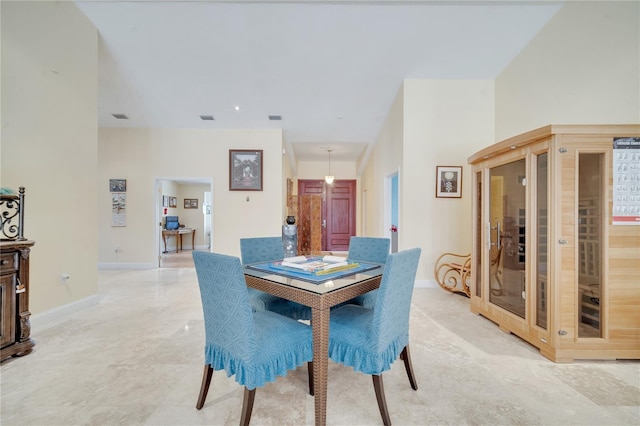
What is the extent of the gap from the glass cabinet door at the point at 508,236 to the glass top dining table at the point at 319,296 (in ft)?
5.54

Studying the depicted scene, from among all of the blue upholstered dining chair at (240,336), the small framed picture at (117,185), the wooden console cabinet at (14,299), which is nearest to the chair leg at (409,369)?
the blue upholstered dining chair at (240,336)

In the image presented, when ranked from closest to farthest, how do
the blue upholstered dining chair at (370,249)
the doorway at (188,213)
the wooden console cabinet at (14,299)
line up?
the wooden console cabinet at (14,299) → the blue upholstered dining chair at (370,249) → the doorway at (188,213)

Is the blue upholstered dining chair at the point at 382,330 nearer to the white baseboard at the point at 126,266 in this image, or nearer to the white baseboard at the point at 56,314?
the white baseboard at the point at 56,314

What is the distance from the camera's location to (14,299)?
193 centimetres

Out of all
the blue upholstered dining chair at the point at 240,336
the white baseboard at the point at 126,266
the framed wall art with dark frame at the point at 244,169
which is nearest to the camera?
the blue upholstered dining chair at the point at 240,336

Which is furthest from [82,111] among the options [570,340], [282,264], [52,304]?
[570,340]

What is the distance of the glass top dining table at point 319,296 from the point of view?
123 centimetres

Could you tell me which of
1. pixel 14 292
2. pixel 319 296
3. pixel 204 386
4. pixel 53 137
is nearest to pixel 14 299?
pixel 14 292

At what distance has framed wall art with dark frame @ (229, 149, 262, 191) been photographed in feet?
17.6

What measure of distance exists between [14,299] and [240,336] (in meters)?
2.09

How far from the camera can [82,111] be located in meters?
2.88

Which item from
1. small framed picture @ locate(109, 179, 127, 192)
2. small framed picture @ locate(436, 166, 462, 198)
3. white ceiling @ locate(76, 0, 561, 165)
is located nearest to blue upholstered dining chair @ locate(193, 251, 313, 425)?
white ceiling @ locate(76, 0, 561, 165)

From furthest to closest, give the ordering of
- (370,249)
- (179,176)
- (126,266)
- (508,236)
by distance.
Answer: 1. (179,176)
2. (126,266)
3. (508,236)
4. (370,249)

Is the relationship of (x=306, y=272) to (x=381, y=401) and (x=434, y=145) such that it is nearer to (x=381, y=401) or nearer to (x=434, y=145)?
(x=381, y=401)
